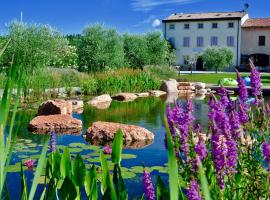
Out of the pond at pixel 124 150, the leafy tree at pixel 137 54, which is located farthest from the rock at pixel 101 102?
the leafy tree at pixel 137 54

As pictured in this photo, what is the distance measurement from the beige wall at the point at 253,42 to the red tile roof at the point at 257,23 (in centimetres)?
55

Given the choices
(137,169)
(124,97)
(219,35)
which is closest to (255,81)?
(137,169)

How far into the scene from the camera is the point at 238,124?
8.50 feet

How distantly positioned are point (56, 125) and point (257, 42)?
43.8 m

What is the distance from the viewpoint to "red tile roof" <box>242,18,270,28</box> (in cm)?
5072

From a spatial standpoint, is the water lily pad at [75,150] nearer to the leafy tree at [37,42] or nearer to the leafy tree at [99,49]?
the leafy tree at [37,42]

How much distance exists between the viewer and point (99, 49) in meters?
30.6

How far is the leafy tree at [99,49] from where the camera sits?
30438 millimetres

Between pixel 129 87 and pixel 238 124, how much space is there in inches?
803

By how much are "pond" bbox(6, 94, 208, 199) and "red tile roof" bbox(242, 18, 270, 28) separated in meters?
35.8

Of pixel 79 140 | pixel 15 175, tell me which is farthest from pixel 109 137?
pixel 15 175

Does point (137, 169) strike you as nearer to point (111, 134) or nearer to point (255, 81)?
point (111, 134)

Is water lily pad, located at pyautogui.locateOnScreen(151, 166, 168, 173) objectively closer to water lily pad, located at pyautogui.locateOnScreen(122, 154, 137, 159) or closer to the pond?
the pond

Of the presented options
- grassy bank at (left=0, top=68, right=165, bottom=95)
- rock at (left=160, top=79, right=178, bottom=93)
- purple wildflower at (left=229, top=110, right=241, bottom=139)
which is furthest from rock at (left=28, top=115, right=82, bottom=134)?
rock at (left=160, top=79, right=178, bottom=93)
